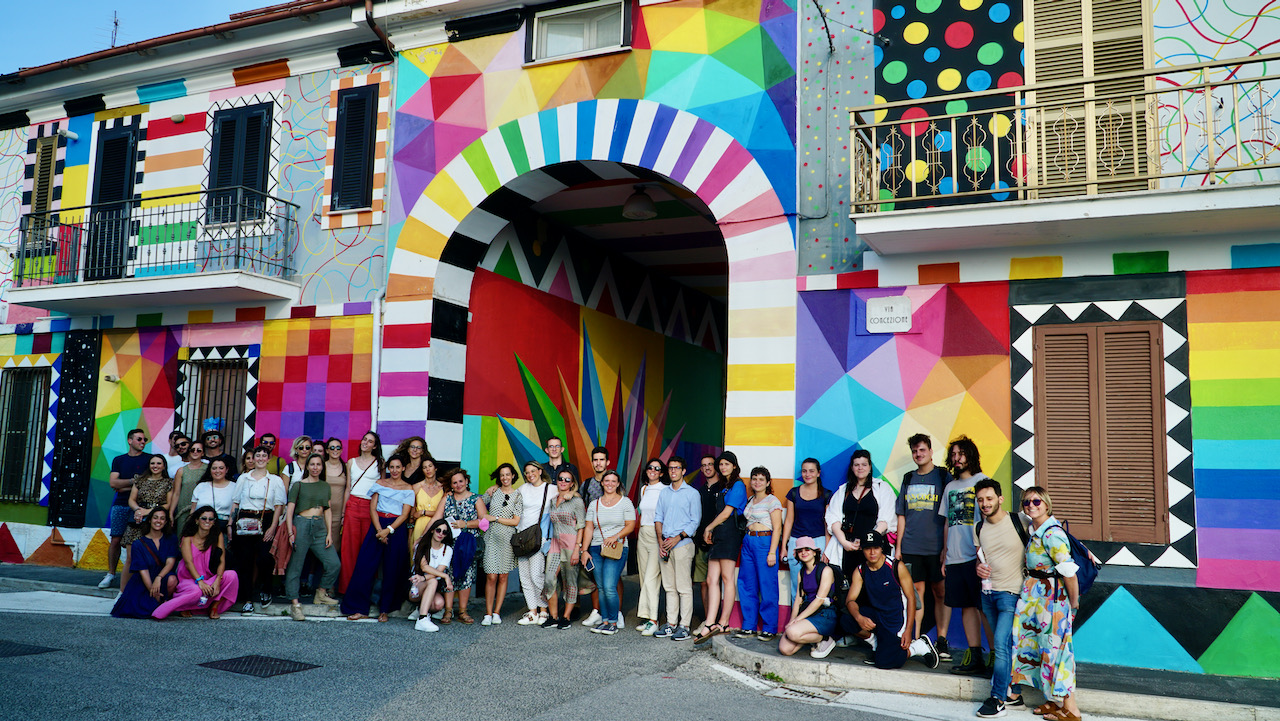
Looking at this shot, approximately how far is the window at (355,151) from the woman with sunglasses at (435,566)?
4.63 metres

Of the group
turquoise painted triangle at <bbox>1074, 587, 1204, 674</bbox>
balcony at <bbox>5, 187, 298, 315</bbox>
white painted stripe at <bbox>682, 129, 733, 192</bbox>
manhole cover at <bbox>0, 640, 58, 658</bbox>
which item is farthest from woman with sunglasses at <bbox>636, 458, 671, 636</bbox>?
balcony at <bbox>5, 187, 298, 315</bbox>

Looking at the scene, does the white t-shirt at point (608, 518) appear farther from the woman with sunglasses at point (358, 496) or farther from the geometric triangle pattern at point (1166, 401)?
the geometric triangle pattern at point (1166, 401)

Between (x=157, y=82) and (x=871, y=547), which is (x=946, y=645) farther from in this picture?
(x=157, y=82)

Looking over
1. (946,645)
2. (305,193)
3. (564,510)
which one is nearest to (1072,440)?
(946,645)

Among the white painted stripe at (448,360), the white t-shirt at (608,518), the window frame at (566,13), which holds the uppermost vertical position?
the window frame at (566,13)

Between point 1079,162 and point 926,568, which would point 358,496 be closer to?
point 926,568

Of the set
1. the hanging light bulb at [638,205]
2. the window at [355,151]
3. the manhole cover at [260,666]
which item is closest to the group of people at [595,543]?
the manhole cover at [260,666]

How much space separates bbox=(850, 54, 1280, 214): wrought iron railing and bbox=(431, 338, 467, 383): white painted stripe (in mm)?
5303

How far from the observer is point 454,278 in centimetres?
1173

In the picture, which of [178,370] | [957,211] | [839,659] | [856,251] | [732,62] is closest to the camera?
[839,659]

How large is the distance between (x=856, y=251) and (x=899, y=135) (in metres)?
1.28

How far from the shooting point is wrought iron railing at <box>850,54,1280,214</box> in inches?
317

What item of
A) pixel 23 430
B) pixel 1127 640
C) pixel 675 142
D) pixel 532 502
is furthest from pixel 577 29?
pixel 23 430

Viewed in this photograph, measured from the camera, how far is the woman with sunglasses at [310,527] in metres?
9.79
